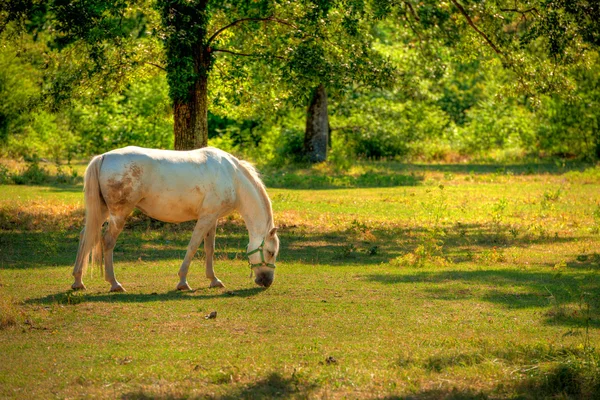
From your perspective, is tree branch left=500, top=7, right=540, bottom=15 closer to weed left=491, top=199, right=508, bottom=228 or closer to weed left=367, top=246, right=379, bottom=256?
weed left=491, top=199, right=508, bottom=228

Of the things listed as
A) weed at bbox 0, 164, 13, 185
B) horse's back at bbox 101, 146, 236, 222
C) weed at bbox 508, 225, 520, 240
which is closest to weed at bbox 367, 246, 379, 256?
weed at bbox 508, 225, 520, 240

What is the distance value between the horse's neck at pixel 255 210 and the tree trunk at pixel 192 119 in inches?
234

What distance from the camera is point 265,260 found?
1188 cm

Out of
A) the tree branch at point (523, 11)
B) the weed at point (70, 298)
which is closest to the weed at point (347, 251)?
the weed at point (70, 298)

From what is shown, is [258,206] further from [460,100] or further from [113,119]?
[460,100]

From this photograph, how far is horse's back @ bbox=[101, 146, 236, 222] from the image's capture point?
1151 centimetres

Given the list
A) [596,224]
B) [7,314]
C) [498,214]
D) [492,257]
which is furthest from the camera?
[498,214]

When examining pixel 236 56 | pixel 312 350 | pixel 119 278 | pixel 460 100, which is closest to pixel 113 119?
pixel 236 56

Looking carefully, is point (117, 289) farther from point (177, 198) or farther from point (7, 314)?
point (7, 314)

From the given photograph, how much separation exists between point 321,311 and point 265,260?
5.14 feet

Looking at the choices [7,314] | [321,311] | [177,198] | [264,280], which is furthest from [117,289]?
[321,311]

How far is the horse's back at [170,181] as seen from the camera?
11508 mm

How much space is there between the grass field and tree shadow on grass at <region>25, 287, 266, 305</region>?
38 mm

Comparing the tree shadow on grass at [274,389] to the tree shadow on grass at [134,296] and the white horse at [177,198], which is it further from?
the white horse at [177,198]
